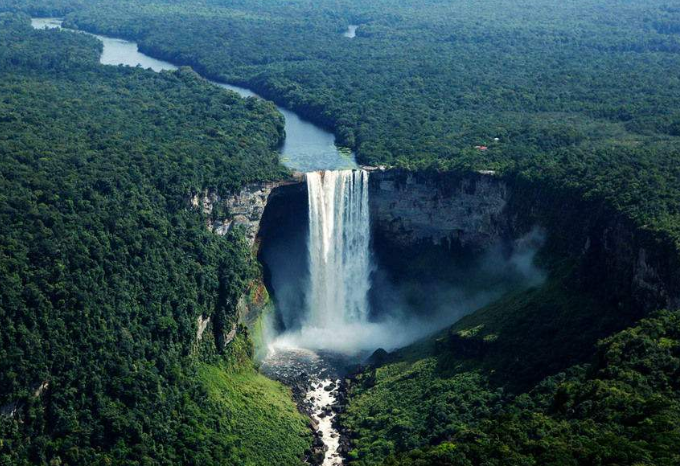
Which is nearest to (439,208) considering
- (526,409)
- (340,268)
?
(340,268)

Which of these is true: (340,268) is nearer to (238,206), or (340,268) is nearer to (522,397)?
(238,206)

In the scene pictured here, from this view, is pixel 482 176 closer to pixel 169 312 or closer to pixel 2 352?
pixel 169 312

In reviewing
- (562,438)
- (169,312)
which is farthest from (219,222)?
(562,438)

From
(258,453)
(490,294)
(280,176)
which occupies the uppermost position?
(280,176)

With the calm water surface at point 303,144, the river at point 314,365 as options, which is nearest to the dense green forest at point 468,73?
the calm water surface at point 303,144

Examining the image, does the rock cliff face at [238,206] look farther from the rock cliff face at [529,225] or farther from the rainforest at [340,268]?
the rock cliff face at [529,225]

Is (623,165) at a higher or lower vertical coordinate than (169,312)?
higher
